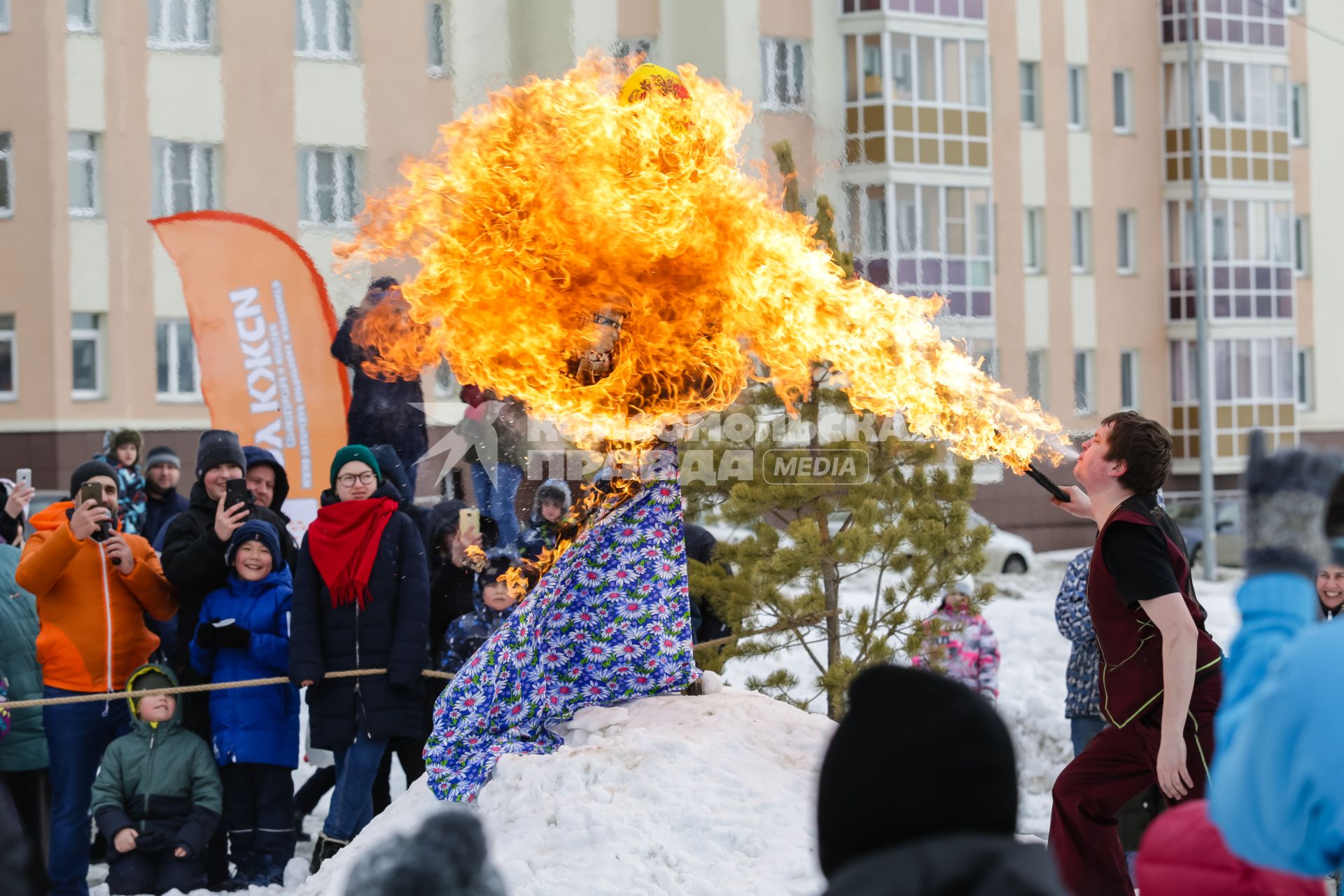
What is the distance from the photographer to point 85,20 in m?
19.2

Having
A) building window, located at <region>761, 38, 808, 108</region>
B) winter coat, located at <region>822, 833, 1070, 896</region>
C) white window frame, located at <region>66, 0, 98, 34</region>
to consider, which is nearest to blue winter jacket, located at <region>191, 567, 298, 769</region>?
winter coat, located at <region>822, 833, 1070, 896</region>

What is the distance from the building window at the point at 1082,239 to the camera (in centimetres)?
2780

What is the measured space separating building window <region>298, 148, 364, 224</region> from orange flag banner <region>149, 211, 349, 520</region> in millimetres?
3145

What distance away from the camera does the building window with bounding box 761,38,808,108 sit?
17309 millimetres

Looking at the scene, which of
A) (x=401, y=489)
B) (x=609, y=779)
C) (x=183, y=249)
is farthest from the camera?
(x=183, y=249)

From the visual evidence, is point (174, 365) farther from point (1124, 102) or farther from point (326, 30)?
point (1124, 102)

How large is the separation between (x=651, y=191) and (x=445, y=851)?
4.10 m

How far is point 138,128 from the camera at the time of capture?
19062 mm

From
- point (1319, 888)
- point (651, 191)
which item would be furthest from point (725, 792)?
point (1319, 888)

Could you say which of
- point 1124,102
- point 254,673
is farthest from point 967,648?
point 1124,102

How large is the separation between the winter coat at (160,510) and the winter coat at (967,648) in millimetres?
4544

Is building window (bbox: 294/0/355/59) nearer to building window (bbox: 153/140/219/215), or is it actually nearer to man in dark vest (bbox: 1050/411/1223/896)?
building window (bbox: 153/140/219/215)

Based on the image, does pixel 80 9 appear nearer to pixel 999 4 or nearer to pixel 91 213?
pixel 91 213

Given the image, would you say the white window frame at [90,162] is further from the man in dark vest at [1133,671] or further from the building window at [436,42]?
the man in dark vest at [1133,671]
